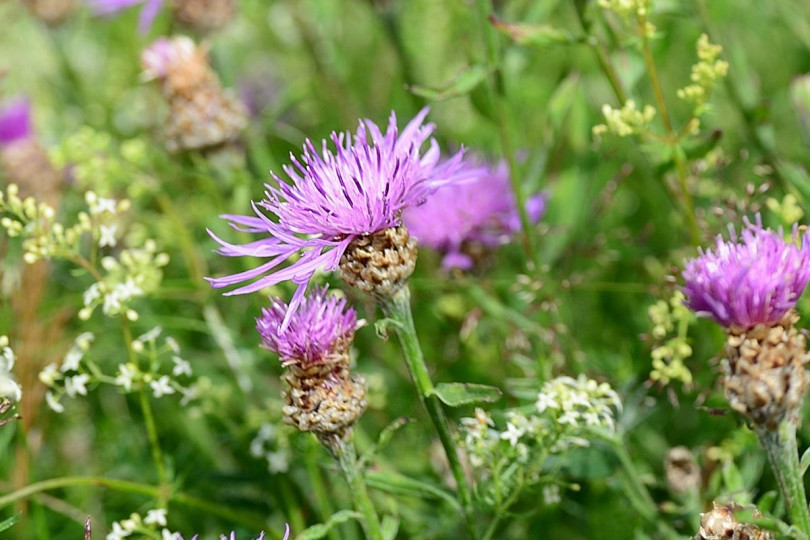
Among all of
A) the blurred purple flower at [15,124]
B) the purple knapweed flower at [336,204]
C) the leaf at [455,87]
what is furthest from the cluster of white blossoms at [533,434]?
the blurred purple flower at [15,124]

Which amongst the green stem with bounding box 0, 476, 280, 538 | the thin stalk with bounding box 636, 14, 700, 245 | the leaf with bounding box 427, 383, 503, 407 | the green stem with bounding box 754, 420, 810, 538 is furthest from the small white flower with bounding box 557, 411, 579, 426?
the green stem with bounding box 0, 476, 280, 538

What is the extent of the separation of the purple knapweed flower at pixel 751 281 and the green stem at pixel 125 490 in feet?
2.40

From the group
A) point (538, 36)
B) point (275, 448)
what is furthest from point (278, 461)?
point (538, 36)

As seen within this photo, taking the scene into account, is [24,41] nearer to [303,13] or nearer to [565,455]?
[303,13]

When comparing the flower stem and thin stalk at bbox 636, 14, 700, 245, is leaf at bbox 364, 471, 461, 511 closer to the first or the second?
the flower stem

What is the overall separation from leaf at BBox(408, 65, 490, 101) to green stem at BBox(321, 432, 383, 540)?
519mm

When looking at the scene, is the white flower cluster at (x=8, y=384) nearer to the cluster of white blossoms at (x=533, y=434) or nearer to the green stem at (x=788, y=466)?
the cluster of white blossoms at (x=533, y=434)

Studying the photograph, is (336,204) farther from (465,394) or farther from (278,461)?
(278,461)

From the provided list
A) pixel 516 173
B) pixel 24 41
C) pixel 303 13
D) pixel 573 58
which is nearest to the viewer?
pixel 516 173

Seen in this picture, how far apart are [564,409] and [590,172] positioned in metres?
0.84

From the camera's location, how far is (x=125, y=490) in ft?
4.62

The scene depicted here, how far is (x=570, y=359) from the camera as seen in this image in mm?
1566

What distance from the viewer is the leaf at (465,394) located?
1064 mm

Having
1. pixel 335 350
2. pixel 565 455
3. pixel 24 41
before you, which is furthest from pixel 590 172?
pixel 24 41
